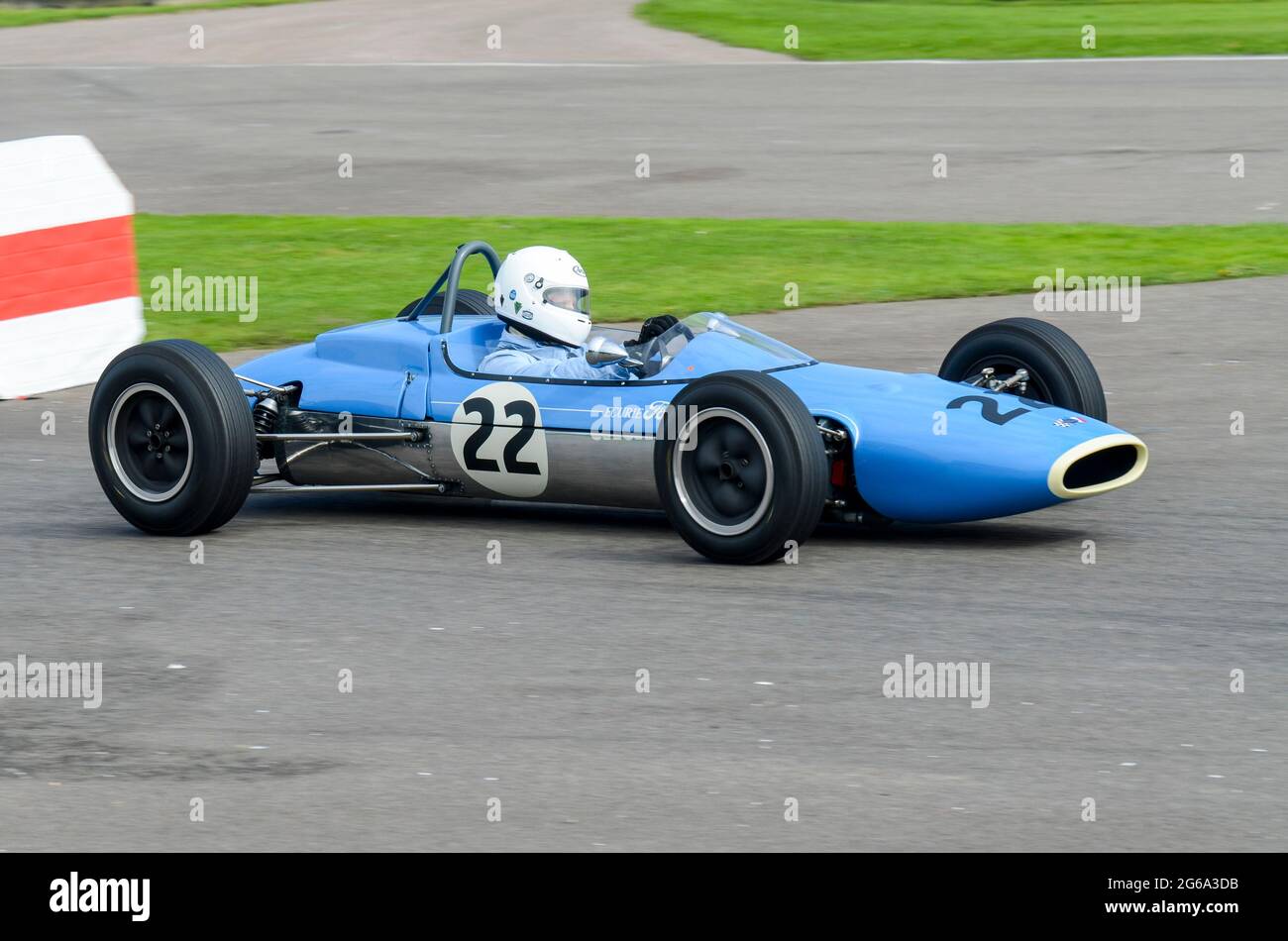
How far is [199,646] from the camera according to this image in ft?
21.6

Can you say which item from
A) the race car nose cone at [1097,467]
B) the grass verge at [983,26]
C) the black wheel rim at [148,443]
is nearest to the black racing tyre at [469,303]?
the black wheel rim at [148,443]

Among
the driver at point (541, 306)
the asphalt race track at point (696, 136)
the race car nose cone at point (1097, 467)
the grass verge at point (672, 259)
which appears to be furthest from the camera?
the asphalt race track at point (696, 136)

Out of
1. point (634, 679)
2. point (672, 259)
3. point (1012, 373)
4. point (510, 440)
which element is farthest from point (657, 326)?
point (672, 259)

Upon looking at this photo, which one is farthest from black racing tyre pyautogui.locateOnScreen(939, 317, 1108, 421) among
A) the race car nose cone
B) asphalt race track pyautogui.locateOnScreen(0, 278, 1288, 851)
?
the race car nose cone

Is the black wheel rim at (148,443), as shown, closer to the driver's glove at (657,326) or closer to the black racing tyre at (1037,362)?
the driver's glove at (657,326)

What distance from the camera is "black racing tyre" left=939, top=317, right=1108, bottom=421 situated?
26.8 feet

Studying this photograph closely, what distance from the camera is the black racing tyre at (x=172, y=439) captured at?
7.96 meters

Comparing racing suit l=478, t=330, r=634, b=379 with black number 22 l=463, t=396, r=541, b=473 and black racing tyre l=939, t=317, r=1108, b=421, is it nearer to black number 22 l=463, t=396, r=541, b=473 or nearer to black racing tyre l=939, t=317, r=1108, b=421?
black number 22 l=463, t=396, r=541, b=473

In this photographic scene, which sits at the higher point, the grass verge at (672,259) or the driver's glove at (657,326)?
the grass verge at (672,259)

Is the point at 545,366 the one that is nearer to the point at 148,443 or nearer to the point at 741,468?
the point at 741,468

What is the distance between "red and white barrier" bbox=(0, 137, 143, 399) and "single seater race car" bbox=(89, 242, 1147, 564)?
303cm
